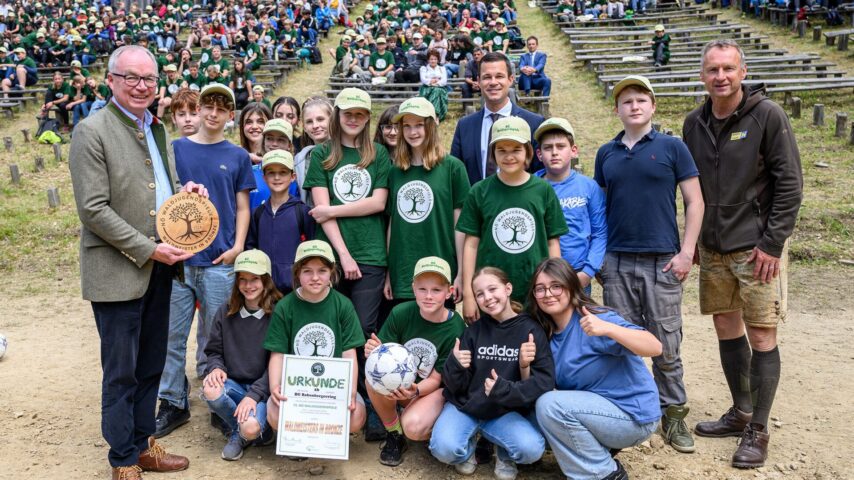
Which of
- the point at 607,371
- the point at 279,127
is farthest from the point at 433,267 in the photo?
the point at 279,127

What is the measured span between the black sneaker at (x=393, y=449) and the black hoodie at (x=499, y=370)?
19.6 inches

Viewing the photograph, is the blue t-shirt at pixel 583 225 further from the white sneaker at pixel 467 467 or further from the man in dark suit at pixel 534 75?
the man in dark suit at pixel 534 75

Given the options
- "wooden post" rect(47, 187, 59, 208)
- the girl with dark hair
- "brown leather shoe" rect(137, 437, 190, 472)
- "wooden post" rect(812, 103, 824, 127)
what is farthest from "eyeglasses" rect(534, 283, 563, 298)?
"wooden post" rect(812, 103, 824, 127)

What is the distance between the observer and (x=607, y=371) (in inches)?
166

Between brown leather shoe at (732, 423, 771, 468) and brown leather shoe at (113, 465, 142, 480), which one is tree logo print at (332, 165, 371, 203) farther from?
brown leather shoe at (732, 423, 771, 468)

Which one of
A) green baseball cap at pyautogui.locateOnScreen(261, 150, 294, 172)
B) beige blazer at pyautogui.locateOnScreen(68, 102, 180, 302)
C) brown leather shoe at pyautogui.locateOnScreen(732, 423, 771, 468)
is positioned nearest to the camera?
beige blazer at pyautogui.locateOnScreen(68, 102, 180, 302)

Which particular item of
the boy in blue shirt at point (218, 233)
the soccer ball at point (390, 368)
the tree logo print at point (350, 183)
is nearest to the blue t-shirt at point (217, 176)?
the boy in blue shirt at point (218, 233)

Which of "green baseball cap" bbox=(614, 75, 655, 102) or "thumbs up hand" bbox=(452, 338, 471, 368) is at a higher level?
"green baseball cap" bbox=(614, 75, 655, 102)

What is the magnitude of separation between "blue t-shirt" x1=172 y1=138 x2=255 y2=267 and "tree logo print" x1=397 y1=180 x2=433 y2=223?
42.1 inches

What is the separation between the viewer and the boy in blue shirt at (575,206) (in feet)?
15.3

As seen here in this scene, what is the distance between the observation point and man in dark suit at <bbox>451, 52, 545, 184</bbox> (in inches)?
200

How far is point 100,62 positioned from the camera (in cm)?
2497

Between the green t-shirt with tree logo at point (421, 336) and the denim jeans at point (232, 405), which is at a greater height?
the green t-shirt with tree logo at point (421, 336)

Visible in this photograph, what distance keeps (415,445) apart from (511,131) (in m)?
2.06
